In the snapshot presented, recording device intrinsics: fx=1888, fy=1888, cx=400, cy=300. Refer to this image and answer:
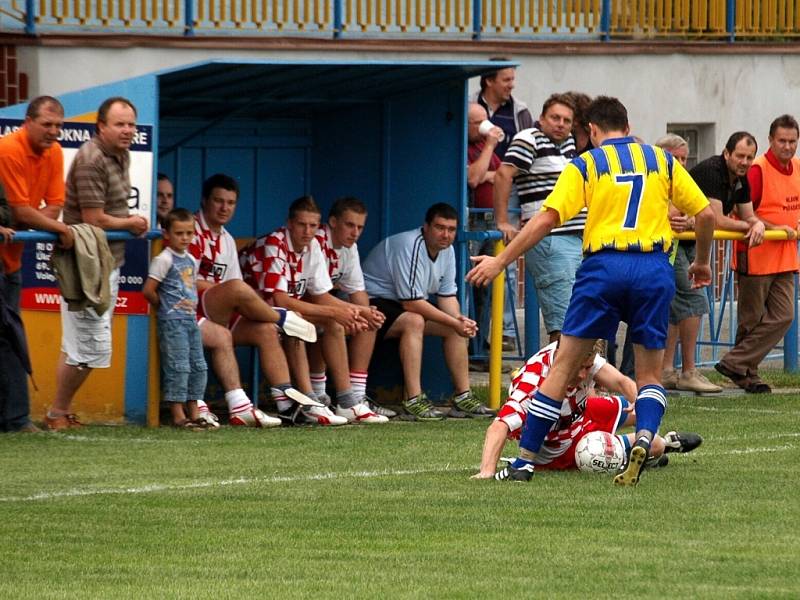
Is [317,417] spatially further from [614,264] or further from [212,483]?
[614,264]

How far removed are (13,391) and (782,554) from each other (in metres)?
5.99

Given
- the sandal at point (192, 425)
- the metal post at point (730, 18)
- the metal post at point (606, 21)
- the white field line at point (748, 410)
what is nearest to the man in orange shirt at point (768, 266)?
the white field line at point (748, 410)

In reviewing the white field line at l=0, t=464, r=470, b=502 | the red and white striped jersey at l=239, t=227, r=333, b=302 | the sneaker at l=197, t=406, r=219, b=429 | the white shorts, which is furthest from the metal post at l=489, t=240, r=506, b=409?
the white field line at l=0, t=464, r=470, b=502

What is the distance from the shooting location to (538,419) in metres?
9.25

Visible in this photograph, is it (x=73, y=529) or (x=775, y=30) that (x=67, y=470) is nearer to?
(x=73, y=529)

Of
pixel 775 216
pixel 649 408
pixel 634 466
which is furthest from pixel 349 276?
pixel 634 466

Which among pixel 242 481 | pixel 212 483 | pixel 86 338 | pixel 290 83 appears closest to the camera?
pixel 212 483

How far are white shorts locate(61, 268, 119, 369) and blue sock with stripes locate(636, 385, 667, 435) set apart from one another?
414 cm

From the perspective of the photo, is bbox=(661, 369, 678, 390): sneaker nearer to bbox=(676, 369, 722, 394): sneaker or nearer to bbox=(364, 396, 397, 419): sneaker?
bbox=(676, 369, 722, 394): sneaker

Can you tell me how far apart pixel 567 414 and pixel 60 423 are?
3.98 metres

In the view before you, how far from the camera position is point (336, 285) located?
13.5 meters

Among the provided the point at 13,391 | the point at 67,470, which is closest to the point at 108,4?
the point at 13,391

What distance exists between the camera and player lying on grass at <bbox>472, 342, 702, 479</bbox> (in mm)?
9461

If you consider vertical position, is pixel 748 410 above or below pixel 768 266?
below
